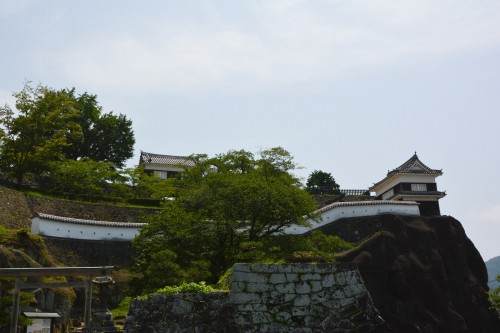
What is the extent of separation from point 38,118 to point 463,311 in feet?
80.2

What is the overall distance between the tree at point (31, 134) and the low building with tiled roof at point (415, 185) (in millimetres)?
21361

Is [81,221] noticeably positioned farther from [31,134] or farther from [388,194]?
[388,194]

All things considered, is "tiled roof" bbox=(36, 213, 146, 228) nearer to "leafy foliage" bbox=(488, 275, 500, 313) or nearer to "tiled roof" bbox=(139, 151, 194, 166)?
"tiled roof" bbox=(139, 151, 194, 166)

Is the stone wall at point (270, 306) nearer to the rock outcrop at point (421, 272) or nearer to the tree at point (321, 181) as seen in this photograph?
the rock outcrop at point (421, 272)

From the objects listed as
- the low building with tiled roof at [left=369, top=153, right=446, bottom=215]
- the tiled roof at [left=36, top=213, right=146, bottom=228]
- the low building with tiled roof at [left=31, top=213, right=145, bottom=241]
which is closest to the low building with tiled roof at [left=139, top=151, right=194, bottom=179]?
the low building with tiled roof at [left=369, top=153, right=446, bottom=215]

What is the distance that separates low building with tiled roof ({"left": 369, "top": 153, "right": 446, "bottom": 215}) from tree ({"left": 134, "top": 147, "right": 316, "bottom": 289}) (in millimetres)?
14890

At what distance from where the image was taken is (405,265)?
2645 centimetres

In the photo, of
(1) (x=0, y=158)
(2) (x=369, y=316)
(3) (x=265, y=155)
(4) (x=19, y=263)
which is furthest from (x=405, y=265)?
(1) (x=0, y=158)

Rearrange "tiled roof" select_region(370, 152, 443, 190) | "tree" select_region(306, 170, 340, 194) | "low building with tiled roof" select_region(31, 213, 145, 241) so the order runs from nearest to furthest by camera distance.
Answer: "low building with tiled roof" select_region(31, 213, 145, 241) → "tiled roof" select_region(370, 152, 443, 190) → "tree" select_region(306, 170, 340, 194)

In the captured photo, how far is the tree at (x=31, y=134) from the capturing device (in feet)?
89.1

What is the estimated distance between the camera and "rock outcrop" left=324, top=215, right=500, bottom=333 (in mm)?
24969

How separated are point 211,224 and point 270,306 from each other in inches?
486

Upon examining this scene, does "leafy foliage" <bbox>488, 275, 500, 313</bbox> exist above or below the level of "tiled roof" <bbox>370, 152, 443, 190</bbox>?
below

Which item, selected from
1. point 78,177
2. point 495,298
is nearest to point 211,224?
point 78,177
